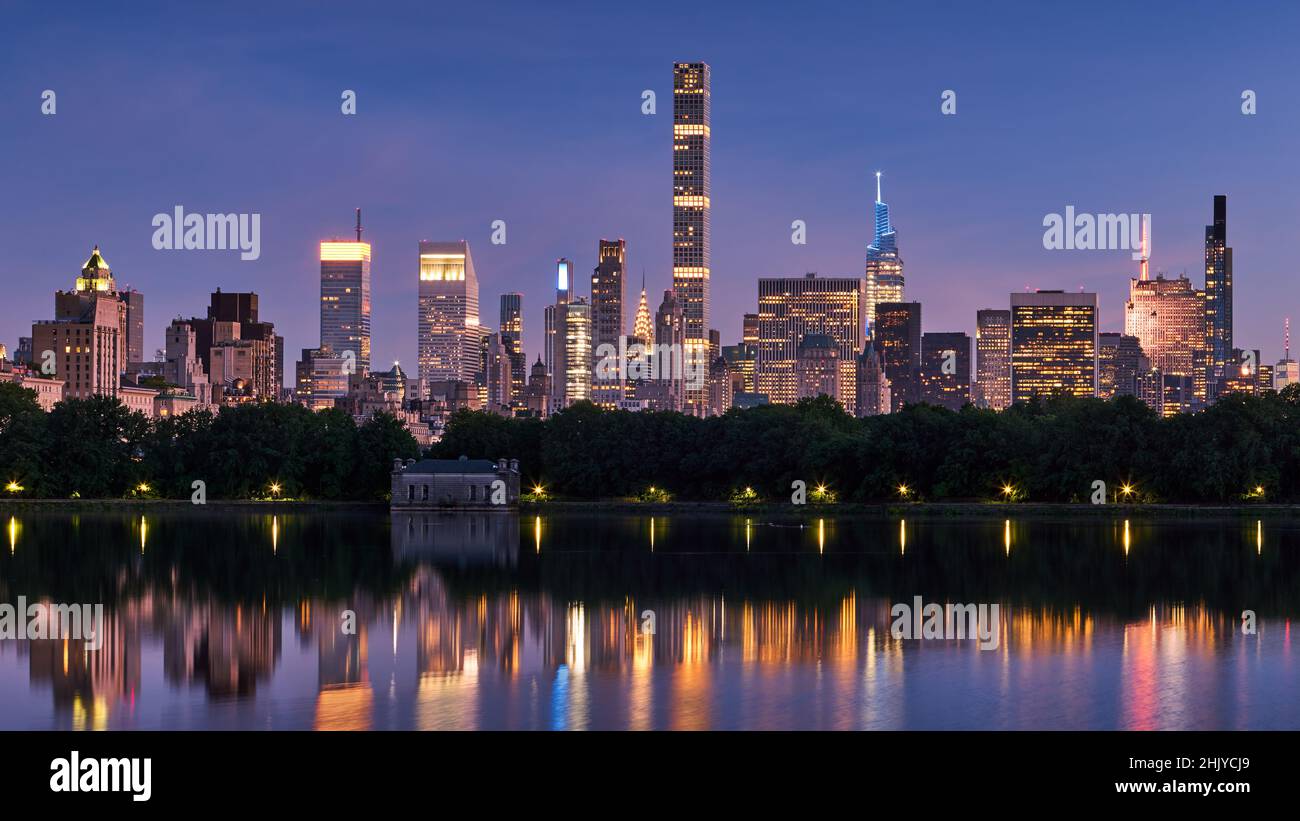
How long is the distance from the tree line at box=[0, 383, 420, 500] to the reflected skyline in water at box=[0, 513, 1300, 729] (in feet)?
110

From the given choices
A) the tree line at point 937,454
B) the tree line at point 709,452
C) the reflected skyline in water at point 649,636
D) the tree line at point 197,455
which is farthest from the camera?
the tree line at point 197,455

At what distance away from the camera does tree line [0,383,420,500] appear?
99875 mm

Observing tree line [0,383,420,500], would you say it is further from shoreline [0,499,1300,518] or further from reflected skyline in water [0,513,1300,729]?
reflected skyline in water [0,513,1300,729]

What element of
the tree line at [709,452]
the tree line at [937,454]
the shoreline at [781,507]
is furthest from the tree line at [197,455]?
the tree line at [937,454]

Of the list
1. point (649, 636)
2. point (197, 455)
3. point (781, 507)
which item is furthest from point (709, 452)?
point (649, 636)

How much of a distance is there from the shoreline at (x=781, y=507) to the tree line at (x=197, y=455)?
10.5 feet

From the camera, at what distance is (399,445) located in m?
103

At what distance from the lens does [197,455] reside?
337 feet

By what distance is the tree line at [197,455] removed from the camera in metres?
99.9

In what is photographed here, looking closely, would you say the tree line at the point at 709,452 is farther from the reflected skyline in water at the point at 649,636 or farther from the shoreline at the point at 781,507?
the reflected skyline in water at the point at 649,636

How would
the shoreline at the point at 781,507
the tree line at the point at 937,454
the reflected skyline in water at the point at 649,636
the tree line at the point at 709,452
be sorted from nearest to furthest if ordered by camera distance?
the reflected skyline in water at the point at 649,636 → the shoreline at the point at 781,507 → the tree line at the point at 937,454 → the tree line at the point at 709,452

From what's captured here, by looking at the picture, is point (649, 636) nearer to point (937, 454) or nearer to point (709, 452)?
point (937, 454)
